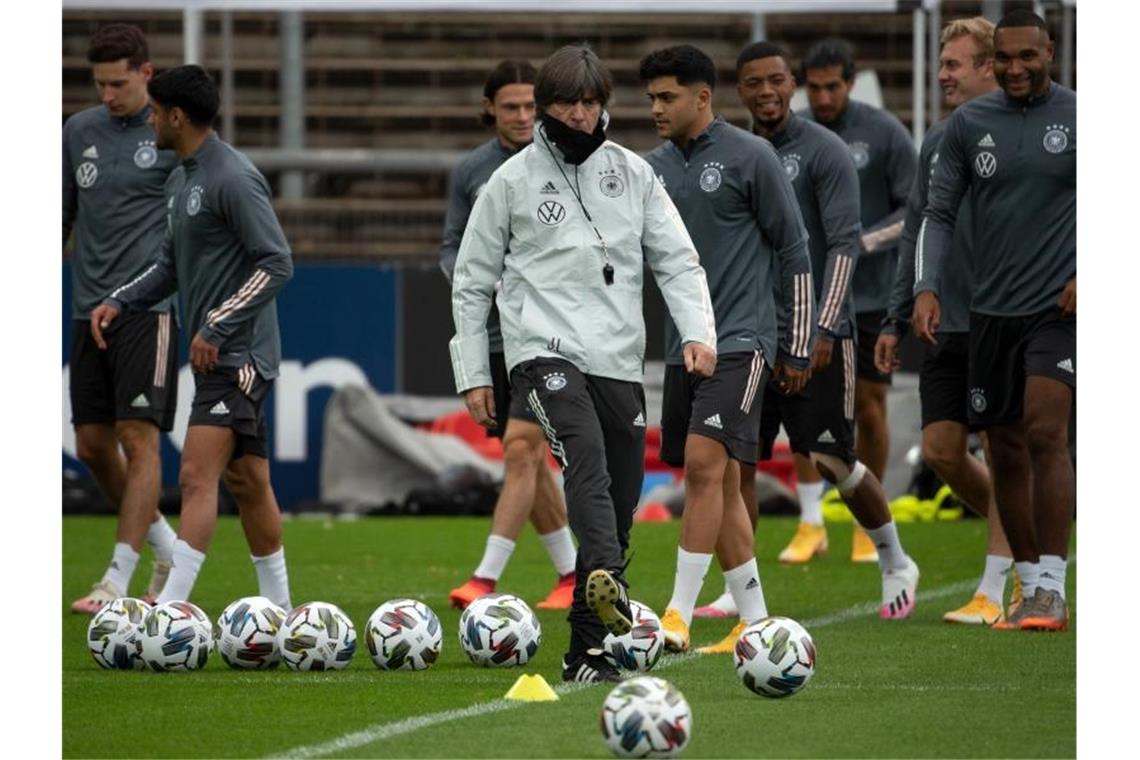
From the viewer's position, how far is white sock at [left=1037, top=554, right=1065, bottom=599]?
9188 millimetres

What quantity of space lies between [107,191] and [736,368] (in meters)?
Answer: 3.54

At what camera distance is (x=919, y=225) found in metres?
9.89

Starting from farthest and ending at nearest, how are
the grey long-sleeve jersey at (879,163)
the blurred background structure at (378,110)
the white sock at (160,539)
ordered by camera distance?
1. the blurred background structure at (378,110)
2. the grey long-sleeve jersey at (879,163)
3. the white sock at (160,539)

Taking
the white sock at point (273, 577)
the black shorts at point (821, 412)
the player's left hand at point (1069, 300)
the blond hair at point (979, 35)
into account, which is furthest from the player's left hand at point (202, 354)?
the blond hair at point (979, 35)

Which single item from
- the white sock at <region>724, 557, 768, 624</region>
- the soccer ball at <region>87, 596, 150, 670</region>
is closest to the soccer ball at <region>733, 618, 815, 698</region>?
the white sock at <region>724, 557, 768, 624</region>

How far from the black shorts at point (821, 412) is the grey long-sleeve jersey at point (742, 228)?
3.62 ft

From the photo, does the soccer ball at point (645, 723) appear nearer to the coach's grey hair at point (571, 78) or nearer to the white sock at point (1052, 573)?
the coach's grey hair at point (571, 78)

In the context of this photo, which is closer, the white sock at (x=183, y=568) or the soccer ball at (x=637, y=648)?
the soccer ball at (x=637, y=648)

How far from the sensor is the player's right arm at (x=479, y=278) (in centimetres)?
759

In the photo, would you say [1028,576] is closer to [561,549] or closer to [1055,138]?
[1055,138]

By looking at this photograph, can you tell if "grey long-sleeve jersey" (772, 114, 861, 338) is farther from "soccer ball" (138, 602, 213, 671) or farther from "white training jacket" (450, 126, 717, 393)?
"soccer ball" (138, 602, 213, 671)

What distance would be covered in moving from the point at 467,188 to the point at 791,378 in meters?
2.21

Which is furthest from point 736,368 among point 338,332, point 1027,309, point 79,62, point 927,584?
point 79,62

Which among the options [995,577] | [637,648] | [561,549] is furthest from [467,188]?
[637,648]
